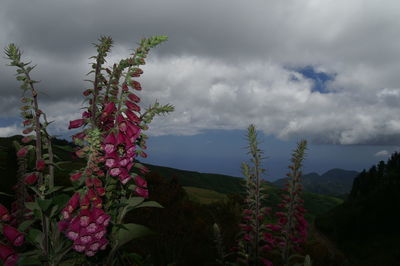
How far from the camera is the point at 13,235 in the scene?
241 centimetres

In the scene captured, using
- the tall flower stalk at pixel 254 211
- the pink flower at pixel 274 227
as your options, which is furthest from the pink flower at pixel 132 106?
the pink flower at pixel 274 227

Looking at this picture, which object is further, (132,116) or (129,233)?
(132,116)

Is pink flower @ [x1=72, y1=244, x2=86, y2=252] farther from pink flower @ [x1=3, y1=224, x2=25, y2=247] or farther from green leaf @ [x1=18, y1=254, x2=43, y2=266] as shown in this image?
pink flower @ [x1=3, y1=224, x2=25, y2=247]

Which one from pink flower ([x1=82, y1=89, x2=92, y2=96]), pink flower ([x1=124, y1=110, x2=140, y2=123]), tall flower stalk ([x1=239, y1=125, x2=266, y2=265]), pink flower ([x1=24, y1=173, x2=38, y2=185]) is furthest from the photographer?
tall flower stalk ([x1=239, y1=125, x2=266, y2=265])

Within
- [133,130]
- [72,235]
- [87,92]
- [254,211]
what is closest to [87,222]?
[72,235]

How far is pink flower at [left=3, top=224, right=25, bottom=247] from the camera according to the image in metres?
2.38

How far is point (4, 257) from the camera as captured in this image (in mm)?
2279

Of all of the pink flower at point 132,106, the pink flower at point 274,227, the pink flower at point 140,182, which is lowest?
the pink flower at point 274,227

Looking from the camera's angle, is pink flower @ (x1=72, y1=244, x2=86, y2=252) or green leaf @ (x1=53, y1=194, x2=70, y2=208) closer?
pink flower @ (x1=72, y1=244, x2=86, y2=252)

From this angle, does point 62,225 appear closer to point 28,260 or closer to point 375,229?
Answer: point 28,260

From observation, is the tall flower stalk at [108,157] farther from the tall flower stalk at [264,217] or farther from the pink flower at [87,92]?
the tall flower stalk at [264,217]

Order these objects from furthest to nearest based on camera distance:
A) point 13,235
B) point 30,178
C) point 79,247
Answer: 1. point 30,178
2. point 13,235
3. point 79,247

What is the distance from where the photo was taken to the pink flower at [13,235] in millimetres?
2383

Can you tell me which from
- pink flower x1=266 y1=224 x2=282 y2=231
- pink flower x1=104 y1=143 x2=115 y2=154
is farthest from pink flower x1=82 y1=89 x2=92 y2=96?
pink flower x1=266 y1=224 x2=282 y2=231
